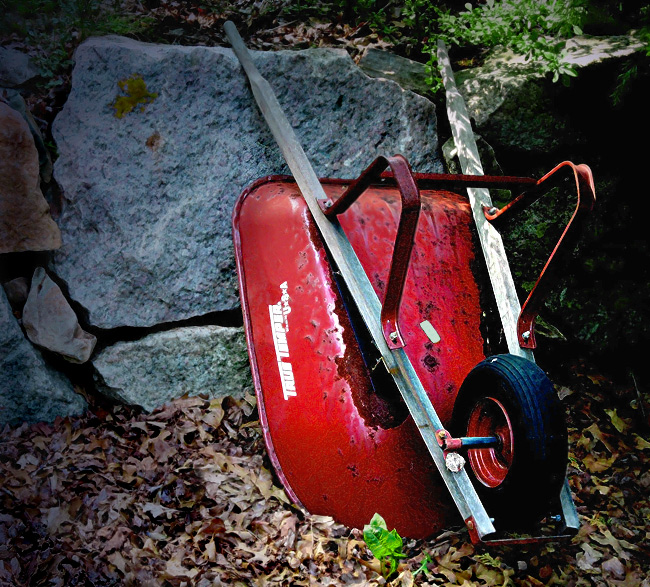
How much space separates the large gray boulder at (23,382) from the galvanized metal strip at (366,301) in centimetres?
165

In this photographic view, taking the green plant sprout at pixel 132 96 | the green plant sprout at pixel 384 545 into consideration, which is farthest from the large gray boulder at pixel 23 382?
the green plant sprout at pixel 384 545

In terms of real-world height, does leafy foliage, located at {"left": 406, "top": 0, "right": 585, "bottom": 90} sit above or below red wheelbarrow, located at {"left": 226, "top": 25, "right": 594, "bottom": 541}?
above

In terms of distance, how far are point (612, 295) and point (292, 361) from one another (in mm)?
2142

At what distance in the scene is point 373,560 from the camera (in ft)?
7.26

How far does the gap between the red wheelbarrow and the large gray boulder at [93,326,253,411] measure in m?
0.47

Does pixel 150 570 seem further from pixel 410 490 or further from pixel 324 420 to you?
pixel 410 490

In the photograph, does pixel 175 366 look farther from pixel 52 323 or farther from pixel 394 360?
pixel 394 360

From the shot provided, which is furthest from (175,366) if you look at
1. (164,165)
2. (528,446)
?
(528,446)

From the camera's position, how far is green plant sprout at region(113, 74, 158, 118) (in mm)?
3186

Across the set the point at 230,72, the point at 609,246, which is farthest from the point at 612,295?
the point at 230,72

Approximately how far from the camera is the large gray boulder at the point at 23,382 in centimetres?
282

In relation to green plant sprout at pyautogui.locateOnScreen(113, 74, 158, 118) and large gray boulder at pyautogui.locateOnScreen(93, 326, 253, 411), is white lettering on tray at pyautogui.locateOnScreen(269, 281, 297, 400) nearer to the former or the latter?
large gray boulder at pyautogui.locateOnScreen(93, 326, 253, 411)

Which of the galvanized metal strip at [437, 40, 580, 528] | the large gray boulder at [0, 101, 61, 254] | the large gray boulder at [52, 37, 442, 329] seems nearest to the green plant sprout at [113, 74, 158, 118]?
the large gray boulder at [52, 37, 442, 329]

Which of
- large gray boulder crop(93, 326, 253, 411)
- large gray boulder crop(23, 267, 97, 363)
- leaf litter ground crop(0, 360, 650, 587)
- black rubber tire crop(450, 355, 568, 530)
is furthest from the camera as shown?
large gray boulder crop(93, 326, 253, 411)
